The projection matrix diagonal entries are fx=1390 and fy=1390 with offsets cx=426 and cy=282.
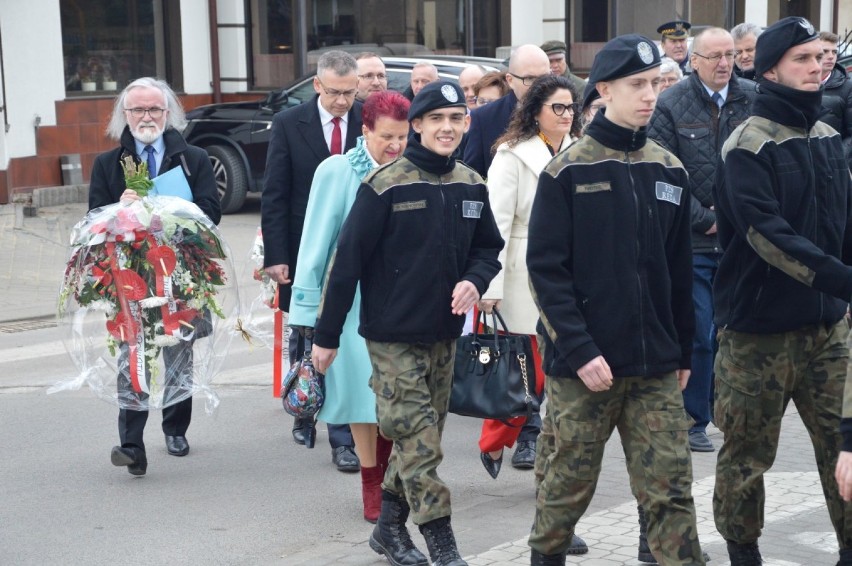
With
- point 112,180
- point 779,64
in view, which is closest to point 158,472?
point 112,180

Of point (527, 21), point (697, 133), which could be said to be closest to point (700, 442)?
point (697, 133)

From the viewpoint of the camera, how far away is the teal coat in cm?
582

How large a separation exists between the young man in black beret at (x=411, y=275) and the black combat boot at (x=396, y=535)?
0.02 metres

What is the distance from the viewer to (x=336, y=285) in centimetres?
517

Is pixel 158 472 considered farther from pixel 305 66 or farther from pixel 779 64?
pixel 305 66

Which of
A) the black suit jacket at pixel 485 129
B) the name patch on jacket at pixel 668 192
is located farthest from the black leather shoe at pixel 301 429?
the name patch on jacket at pixel 668 192

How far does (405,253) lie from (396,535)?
1.09 m

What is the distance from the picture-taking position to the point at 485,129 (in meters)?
7.91

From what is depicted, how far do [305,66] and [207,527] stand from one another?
51.9 feet

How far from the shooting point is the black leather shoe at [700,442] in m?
7.08

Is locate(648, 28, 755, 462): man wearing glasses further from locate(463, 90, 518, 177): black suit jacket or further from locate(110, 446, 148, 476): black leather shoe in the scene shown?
locate(110, 446, 148, 476): black leather shoe

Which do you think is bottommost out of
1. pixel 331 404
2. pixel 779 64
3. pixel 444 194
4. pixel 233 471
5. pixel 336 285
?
pixel 233 471

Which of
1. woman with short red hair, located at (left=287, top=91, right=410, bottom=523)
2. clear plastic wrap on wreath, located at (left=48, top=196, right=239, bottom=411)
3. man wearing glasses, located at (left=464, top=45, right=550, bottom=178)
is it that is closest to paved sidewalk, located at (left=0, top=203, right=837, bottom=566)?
woman with short red hair, located at (left=287, top=91, right=410, bottom=523)

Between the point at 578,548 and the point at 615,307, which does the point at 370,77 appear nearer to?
the point at 578,548
